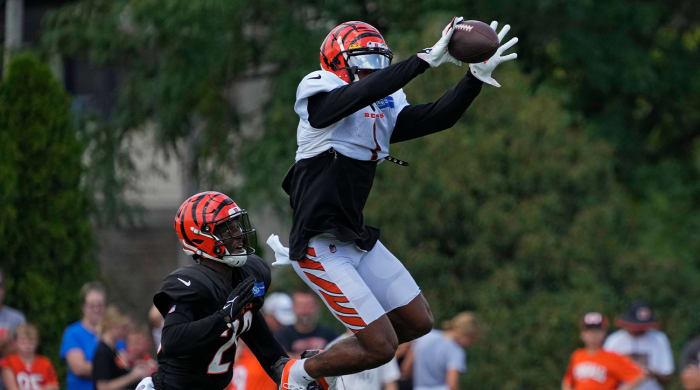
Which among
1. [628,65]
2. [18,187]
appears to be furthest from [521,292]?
[18,187]

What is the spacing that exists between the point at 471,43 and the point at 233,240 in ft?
5.51

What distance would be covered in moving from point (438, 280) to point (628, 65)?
5523mm

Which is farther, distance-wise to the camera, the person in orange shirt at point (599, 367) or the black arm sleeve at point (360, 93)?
the person in orange shirt at point (599, 367)

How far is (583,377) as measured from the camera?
11039 millimetres

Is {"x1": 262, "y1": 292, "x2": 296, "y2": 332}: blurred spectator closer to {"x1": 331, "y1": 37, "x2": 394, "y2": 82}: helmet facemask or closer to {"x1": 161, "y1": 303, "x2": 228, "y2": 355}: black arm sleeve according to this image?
{"x1": 161, "y1": 303, "x2": 228, "y2": 355}: black arm sleeve

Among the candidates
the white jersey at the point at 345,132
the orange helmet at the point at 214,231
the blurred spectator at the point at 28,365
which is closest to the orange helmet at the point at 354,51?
the white jersey at the point at 345,132

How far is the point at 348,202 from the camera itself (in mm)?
6332

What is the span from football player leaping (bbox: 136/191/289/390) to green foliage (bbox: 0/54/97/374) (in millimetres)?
6556

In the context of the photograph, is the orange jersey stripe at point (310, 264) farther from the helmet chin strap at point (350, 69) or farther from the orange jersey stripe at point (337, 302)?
the helmet chin strap at point (350, 69)

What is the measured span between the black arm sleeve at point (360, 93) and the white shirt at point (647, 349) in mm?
6577

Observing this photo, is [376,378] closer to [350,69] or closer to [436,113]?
[436,113]

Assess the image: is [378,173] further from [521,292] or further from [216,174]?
[216,174]

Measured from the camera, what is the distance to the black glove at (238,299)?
239 inches

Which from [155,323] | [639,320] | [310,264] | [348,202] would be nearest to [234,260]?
[310,264]
